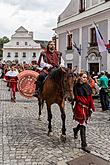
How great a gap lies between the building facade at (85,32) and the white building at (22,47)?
53.9m

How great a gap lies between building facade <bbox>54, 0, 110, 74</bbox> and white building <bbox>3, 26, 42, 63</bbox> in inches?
2123

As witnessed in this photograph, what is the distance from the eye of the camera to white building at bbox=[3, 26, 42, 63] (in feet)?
284

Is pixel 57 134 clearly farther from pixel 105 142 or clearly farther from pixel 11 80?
pixel 11 80

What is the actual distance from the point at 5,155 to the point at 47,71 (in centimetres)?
314

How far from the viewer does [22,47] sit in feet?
284

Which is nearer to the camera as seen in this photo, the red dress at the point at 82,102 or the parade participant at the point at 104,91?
the red dress at the point at 82,102

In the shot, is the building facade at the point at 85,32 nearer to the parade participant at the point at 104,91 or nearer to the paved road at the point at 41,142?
the parade participant at the point at 104,91

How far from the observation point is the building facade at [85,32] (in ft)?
80.7

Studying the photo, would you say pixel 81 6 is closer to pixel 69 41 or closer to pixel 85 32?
pixel 85 32

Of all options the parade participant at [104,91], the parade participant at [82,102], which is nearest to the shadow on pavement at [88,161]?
the parade participant at [82,102]

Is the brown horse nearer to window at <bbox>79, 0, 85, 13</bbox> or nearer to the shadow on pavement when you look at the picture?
the shadow on pavement

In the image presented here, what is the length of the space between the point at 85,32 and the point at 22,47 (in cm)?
6032

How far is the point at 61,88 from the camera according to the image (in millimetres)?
7102

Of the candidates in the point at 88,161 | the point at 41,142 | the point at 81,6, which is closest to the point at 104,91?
the point at 41,142
